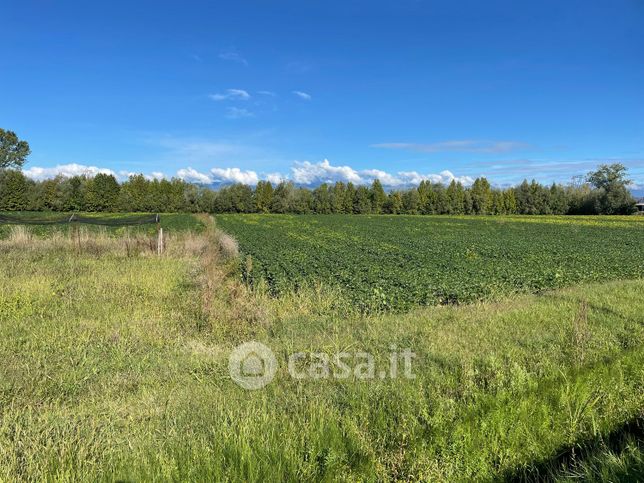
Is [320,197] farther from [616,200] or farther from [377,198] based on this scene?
[616,200]

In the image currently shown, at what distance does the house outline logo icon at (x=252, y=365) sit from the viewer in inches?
204

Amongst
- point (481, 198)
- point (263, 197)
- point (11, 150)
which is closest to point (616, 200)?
point (481, 198)

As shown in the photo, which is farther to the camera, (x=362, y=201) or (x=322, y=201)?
(x=322, y=201)

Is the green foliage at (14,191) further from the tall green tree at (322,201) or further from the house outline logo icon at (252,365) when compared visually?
the house outline logo icon at (252,365)

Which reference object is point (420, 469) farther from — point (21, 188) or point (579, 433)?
point (21, 188)

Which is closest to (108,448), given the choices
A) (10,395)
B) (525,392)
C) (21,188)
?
(10,395)

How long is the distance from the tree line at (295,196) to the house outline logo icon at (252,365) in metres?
85.1

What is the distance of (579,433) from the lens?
407cm

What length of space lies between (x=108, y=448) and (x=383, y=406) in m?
2.77

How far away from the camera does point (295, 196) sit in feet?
315
